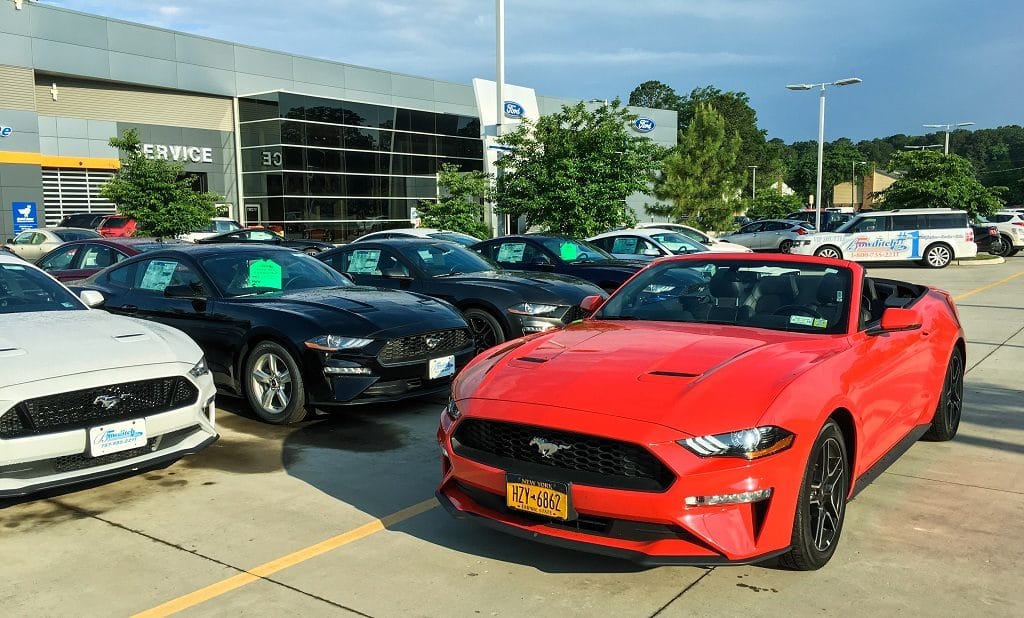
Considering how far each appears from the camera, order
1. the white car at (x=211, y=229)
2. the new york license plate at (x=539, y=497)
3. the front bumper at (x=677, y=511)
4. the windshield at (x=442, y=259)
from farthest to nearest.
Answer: the white car at (x=211, y=229) < the windshield at (x=442, y=259) < the new york license plate at (x=539, y=497) < the front bumper at (x=677, y=511)

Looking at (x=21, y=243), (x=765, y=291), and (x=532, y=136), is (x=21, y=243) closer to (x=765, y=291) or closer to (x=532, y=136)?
(x=532, y=136)

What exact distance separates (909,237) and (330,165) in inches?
940

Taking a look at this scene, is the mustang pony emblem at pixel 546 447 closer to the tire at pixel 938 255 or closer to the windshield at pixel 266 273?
the windshield at pixel 266 273

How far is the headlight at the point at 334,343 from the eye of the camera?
6.74 metres

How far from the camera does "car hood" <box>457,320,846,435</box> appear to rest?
363 cm

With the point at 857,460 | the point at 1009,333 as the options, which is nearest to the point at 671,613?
the point at 857,460

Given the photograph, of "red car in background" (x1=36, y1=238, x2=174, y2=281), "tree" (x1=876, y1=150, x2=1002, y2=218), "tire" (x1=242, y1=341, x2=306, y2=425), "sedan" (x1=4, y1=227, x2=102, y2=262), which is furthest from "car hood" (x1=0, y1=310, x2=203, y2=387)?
"tree" (x1=876, y1=150, x2=1002, y2=218)

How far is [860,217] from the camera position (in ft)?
88.4

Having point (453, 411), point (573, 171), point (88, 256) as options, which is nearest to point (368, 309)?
point (453, 411)

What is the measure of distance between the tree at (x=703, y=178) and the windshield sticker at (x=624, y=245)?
70.4 ft

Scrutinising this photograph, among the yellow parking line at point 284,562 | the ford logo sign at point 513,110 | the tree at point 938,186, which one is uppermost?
the ford logo sign at point 513,110

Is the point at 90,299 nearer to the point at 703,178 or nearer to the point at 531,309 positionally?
the point at 531,309

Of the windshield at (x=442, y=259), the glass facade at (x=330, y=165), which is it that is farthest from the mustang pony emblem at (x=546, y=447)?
the glass facade at (x=330, y=165)

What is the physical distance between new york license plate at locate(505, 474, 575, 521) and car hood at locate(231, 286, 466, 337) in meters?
3.34
